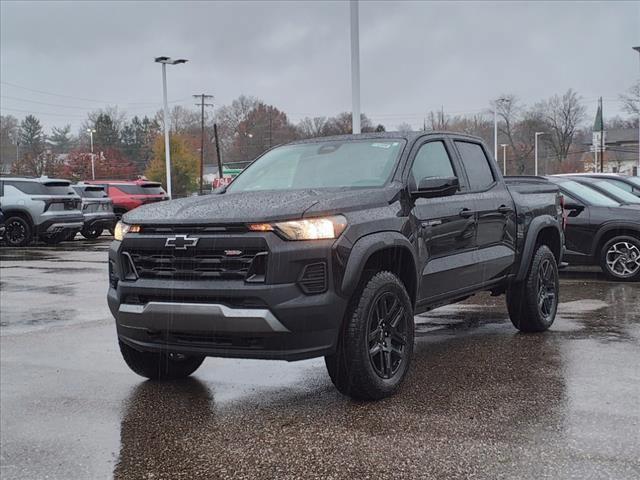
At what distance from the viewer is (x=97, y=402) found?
195 inches

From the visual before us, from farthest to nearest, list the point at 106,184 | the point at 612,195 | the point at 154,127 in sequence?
the point at 154,127, the point at 106,184, the point at 612,195

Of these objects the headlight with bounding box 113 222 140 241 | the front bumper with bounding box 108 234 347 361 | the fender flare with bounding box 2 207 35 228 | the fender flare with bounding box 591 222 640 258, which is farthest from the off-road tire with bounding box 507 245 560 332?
the fender flare with bounding box 2 207 35 228

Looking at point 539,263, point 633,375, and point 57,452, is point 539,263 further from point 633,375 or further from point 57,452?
point 57,452

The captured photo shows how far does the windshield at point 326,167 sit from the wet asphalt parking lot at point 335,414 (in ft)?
4.96

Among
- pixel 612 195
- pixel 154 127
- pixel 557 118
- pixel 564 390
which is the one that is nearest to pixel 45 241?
pixel 612 195

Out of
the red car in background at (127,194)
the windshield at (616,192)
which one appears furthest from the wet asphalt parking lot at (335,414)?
the red car in background at (127,194)

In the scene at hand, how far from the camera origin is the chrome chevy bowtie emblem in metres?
4.32

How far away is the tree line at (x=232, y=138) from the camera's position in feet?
239

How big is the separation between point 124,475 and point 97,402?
55.4 inches

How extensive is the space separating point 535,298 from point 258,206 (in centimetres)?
338

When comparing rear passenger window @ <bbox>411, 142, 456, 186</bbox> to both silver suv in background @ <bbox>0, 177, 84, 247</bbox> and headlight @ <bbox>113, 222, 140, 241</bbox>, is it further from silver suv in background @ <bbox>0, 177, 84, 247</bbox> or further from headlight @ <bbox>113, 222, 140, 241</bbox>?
silver suv in background @ <bbox>0, 177, 84, 247</bbox>

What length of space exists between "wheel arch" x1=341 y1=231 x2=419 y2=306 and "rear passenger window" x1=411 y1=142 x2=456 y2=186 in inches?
25.6

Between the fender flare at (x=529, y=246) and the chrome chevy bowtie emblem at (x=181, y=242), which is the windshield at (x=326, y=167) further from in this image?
the fender flare at (x=529, y=246)

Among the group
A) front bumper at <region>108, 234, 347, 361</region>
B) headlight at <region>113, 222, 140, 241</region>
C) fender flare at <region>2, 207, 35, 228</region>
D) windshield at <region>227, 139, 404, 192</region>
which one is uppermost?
windshield at <region>227, 139, 404, 192</region>
